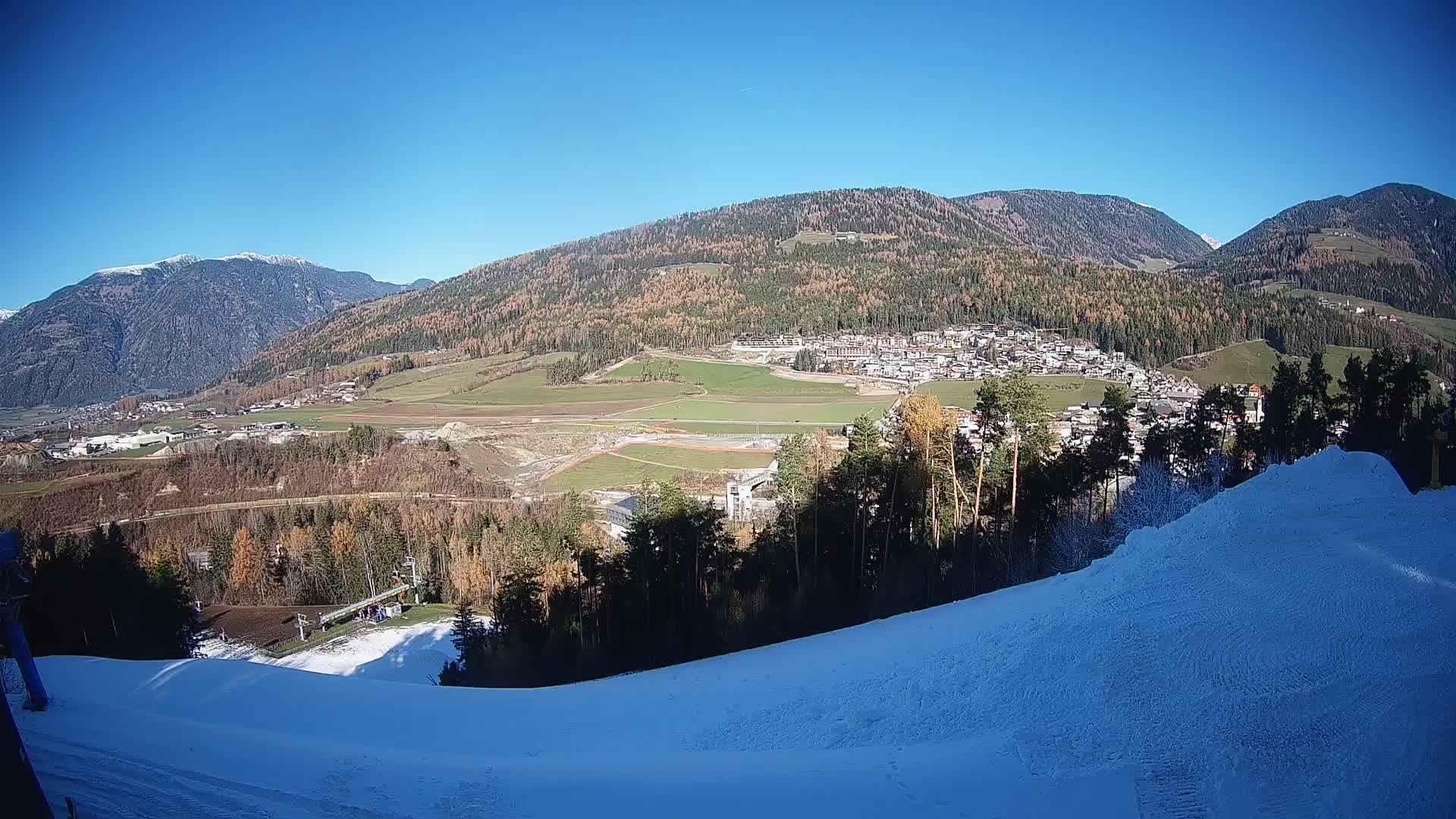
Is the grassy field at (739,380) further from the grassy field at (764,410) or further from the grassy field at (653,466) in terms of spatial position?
the grassy field at (653,466)

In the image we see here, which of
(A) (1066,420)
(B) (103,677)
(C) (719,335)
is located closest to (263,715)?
(B) (103,677)

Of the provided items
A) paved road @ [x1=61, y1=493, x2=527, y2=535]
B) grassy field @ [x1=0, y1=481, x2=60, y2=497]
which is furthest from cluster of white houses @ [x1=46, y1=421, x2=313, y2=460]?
paved road @ [x1=61, y1=493, x2=527, y2=535]

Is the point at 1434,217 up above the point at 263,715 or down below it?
above

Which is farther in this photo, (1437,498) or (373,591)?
(373,591)

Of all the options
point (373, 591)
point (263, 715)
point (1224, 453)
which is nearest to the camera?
point (263, 715)

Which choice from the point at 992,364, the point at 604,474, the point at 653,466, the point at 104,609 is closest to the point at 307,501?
the point at 604,474

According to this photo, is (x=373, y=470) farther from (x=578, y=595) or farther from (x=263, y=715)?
(x=263, y=715)

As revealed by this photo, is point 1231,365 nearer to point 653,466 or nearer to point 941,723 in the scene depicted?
point 653,466
